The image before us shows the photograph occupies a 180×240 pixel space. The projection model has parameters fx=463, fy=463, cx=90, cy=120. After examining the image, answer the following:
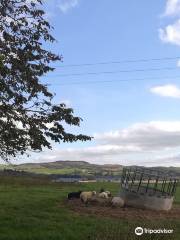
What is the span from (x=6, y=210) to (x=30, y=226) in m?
5.65

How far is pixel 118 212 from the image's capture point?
2655cm

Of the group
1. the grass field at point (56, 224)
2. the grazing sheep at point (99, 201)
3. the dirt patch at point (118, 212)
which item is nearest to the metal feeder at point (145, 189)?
the dirt patch at point (118, 212)

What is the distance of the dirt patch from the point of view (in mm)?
25359

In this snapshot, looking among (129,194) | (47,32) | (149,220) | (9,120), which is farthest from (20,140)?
(129,194)

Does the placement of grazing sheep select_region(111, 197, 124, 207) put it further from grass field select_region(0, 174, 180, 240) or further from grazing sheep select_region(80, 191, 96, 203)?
grass field select_region(0, 174, 180, 240)

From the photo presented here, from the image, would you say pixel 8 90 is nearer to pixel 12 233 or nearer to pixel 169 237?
pixel 12 233

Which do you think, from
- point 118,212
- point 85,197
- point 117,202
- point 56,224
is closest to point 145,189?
point 117,202

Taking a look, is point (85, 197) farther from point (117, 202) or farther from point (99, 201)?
point (117, 202)

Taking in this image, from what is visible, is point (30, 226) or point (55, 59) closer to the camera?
point (30, 226)

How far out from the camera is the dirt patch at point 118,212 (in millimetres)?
25359

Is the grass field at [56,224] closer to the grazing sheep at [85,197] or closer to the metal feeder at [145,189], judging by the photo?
the grazing sheep at [85,197]

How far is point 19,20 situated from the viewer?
895 inches

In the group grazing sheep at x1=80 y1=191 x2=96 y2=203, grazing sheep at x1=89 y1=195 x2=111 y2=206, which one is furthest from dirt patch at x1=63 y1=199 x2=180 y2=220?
grazing sheep at x1=80 y1=191 x2=96 y2=203

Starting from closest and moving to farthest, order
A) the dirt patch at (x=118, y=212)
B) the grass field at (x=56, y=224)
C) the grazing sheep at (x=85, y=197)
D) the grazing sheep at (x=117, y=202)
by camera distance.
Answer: the grass field at (x=56, y=224) < the dirt patch at (x=118, y=212) < the grazing sheep at (x=117, y=202) < the grazing sheep at (x=85, y=197)
